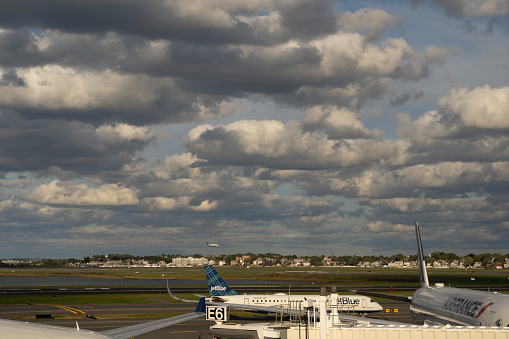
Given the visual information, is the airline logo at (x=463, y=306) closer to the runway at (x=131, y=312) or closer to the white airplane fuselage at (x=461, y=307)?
the white airplane fuselage at (x=461, y=307)

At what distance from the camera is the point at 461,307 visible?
127ft

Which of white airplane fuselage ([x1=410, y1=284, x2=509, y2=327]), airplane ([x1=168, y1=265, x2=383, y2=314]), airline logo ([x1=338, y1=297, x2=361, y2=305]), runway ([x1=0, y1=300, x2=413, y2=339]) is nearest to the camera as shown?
white airplane fuselage ([x1=410, y1=284, x2=509, y2=327])

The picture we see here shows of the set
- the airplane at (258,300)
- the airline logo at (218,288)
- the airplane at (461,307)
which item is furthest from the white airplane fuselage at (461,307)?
the airline logo at (218,288)

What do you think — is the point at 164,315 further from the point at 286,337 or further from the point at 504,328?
the point at 504,328

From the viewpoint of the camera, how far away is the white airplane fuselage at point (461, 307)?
32.2 m

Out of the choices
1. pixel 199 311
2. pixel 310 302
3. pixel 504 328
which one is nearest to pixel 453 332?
pixel 504 328

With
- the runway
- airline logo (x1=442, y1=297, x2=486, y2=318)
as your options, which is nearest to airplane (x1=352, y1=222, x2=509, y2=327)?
airline logo (x1=442, y1=297, x2=486, y2=318)

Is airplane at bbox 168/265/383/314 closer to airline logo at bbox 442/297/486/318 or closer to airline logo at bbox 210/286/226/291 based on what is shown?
airline logo at bbox 210/286/226/291

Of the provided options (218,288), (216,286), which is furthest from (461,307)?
(216,286)

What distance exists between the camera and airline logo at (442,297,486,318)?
35344mm

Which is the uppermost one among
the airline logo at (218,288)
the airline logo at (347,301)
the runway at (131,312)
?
the airline logo at (218,288)

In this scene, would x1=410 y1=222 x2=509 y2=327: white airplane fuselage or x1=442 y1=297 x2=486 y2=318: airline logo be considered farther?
x1=442 y1=297 x2=486 y2=318: airline logo

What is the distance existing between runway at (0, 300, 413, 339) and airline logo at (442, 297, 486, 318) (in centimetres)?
2619

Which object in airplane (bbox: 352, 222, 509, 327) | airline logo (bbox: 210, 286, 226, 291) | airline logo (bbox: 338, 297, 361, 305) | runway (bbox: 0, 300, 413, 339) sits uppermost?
airplane (bbox: 352, 222, 509, 327)
